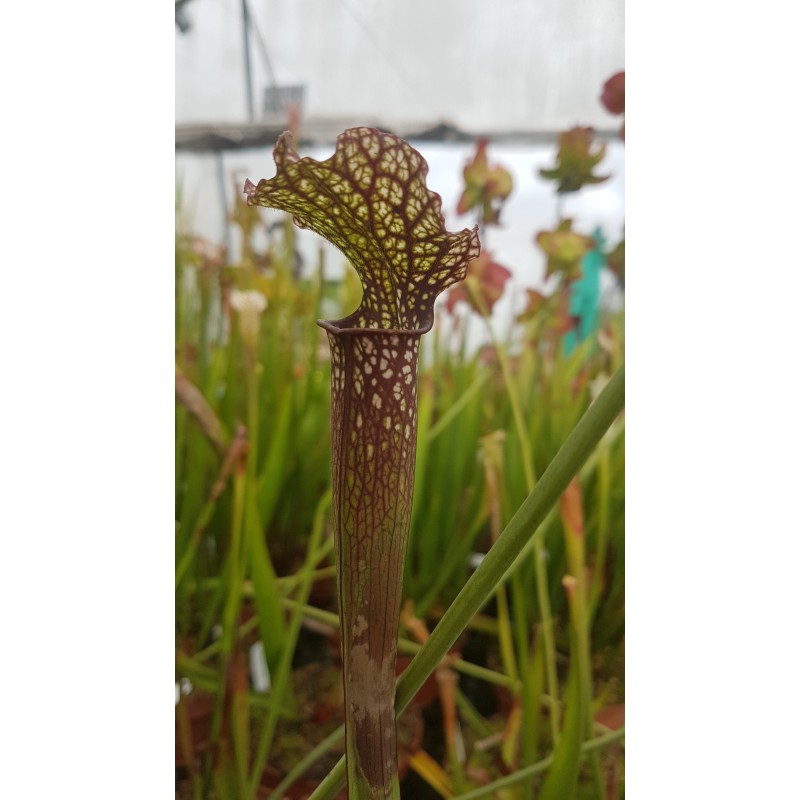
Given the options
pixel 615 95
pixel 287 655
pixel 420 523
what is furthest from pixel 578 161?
pixel 287 655

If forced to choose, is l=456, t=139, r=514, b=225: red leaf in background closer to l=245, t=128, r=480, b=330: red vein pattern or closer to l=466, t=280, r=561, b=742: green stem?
l=466, t=280, r=561, b=742: green stem

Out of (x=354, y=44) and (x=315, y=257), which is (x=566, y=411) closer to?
(x=315, y=257)

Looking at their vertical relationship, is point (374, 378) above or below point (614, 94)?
below

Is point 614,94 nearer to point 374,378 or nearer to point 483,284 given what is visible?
point 483,284

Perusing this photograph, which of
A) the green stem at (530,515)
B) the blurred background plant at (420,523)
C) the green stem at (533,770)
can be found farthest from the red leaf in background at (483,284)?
the green stem at (533,770)

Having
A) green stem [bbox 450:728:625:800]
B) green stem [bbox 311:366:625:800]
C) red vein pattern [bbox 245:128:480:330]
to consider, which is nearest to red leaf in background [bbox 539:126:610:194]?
red vein pattern [bbox 245:128:480:330]

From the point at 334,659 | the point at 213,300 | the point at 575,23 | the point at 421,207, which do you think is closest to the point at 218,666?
the point at 334,659

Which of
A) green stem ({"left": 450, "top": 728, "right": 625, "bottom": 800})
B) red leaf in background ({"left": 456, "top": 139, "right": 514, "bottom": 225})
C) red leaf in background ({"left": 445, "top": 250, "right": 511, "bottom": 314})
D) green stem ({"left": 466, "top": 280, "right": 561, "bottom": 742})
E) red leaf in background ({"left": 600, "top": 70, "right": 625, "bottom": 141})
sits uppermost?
red leaf in background ({"left": 600, "top": 70, "right": 625, "bottom": 141})
